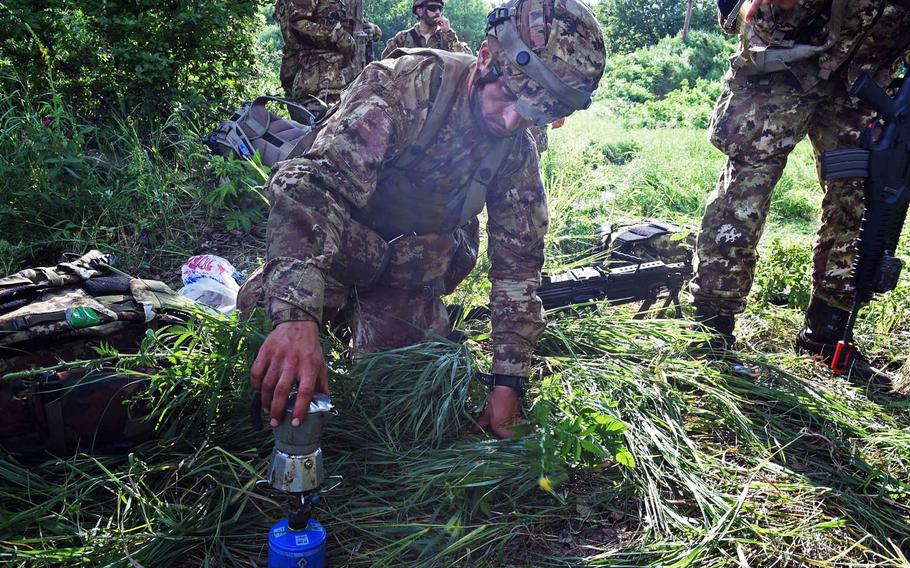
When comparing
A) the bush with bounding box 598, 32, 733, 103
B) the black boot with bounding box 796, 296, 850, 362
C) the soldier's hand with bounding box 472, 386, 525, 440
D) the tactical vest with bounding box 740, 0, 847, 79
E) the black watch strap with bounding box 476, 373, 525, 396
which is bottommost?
the soldier's hand with bounding box 472, 386, 525, 440

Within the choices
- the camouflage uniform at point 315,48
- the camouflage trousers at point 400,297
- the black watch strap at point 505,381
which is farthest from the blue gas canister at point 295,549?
the camouflage uniform at point 315,48

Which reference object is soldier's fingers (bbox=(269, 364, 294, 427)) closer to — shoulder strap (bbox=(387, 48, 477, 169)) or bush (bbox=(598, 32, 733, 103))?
shoulder strap (bbox=(387, 48, 477, 169))

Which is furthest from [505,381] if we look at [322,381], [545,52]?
[545,52]

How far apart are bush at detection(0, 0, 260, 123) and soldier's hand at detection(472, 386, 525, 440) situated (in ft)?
10.5

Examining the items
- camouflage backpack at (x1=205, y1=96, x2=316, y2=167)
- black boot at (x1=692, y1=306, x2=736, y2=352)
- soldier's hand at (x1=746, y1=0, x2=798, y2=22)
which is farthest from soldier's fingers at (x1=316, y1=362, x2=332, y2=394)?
camouflage backpack at (x1=205, y1=96, x2=316, y2=167)

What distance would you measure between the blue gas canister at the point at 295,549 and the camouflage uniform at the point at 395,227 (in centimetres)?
50

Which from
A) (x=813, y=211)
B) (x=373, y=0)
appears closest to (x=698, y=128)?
(x=813, y=211)

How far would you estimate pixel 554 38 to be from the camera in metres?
1.98

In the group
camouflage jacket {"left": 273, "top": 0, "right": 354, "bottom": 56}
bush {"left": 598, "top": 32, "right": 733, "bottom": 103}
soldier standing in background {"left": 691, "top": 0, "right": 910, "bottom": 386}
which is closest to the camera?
soldier standing in background {"left": 691, "top": 0, "right": 910, "bottom": 386}

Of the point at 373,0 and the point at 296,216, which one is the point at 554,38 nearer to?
the point at 296,216

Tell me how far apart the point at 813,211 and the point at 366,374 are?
184 inches

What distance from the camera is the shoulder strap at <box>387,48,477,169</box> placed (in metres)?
2.15

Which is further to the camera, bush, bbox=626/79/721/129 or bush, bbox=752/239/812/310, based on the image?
bush, bbox=626/79/721/129

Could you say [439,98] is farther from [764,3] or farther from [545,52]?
[764,3]
